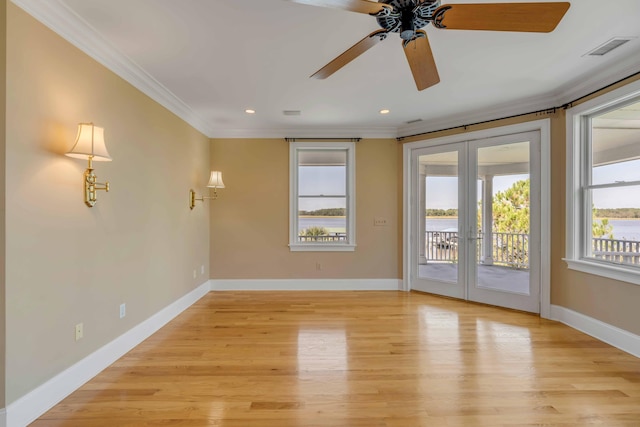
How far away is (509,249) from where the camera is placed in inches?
158

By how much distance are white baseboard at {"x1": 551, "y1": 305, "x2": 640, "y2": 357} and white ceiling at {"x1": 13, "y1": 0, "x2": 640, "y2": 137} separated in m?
2.40

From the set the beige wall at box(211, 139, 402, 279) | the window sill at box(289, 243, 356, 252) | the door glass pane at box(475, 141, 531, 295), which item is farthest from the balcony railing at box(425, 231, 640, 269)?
the window sill at box(289, 243, 356, 252)

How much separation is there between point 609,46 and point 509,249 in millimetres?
2415

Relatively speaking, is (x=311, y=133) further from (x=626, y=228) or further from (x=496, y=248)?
(x=626, y=228)

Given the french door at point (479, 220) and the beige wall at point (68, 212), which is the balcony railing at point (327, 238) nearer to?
the french door at point (479, 220)

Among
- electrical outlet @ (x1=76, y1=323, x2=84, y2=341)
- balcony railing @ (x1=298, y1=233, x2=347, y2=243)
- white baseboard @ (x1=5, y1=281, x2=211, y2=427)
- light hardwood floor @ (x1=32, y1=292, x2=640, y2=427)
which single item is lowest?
light hardwood floor @ (x1=32, y1=292, x2=640, y2=427)

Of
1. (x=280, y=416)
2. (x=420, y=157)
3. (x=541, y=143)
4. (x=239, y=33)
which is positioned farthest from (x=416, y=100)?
(x=280, y=416)

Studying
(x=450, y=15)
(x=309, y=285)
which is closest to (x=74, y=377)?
(x=309, y=285)

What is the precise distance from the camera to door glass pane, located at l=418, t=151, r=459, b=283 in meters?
4.46

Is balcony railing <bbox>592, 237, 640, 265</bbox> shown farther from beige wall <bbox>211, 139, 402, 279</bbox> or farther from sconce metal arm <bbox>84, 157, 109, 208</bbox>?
sconce metal arm <bbox>84, 157, 109, 208</bbox>

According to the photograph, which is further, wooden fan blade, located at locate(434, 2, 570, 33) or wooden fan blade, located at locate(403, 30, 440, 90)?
wooden fan blade, located at locate(403, 30, 440, 90)

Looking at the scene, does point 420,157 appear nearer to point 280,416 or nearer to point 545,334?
point 545,334

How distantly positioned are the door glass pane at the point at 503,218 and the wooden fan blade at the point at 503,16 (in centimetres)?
276

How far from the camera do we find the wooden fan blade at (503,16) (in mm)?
1402
